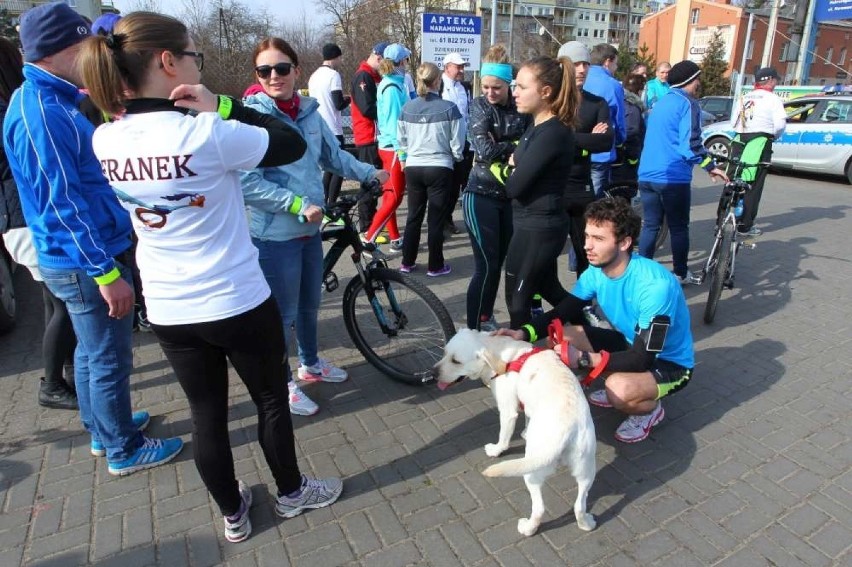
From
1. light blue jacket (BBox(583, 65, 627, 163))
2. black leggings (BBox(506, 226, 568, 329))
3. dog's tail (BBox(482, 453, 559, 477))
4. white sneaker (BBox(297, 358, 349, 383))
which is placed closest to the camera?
dog's tail (BBox(482, 453, 559, 477))

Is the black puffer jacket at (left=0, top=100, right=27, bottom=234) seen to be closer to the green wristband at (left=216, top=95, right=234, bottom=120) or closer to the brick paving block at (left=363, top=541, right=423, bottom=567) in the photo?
the green wristband at (left=216, top=95, right=234, bottom=120)

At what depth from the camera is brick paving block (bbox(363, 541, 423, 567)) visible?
7.48 ft

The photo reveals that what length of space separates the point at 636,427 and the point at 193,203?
2639 millimetres

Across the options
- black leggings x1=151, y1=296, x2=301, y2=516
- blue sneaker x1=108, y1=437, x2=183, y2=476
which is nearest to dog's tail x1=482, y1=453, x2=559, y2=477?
black leggings x1=151, y1=296, x2=301, y2=516

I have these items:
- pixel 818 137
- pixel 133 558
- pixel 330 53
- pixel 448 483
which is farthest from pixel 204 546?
pixel 818 137

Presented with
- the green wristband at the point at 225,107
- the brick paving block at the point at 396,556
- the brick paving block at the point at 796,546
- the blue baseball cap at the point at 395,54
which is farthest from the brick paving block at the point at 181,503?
the blue baseball cap at the point at 395,54

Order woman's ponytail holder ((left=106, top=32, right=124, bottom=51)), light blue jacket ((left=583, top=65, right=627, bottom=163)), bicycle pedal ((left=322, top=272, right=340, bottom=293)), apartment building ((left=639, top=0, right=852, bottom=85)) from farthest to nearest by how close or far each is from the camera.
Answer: apartment building ((left=639, top=0, right=852, bottom=85)) → light blue jacket ((left=583, top=65, right=627, bottom=163)) → bicycle pedal ((left=322, top=272, right=340, bottom=293)) → woman's ponytail holder ((left=106, top=32, right=124, bottom=51))

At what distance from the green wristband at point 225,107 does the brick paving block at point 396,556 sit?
75.0 inches

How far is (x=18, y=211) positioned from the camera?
2859 millimetres

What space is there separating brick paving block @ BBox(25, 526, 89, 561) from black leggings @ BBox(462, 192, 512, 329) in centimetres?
267

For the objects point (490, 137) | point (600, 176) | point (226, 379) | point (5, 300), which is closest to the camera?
point (226, 379)

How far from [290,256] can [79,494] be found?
162 cm

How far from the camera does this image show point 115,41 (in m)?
1.58

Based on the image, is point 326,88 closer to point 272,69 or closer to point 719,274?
point 272,69
